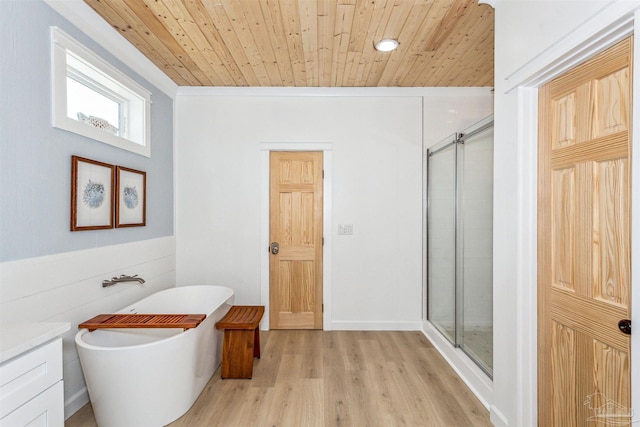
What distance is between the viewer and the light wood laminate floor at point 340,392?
2.05 metres

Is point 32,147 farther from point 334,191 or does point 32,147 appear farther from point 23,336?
point 334,191

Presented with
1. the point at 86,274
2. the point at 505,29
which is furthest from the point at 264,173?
the point at 505,29

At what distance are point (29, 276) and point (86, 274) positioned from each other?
423 mm

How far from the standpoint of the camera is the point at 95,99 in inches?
98.1

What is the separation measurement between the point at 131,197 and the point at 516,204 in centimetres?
276

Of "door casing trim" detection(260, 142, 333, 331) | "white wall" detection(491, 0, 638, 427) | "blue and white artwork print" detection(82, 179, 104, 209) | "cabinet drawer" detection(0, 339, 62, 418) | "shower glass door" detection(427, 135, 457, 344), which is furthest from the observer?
"door casing trim" detection(260, 142, 333, 331)

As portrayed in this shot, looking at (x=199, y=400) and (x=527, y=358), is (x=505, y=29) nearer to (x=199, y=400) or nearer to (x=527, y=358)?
(x=527, y=358)

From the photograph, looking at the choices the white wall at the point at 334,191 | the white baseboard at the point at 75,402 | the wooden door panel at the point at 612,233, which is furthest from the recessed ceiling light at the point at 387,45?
the white baseboard at the point at 75,402

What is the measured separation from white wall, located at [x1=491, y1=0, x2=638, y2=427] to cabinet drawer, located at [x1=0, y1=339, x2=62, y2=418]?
2.15 meters

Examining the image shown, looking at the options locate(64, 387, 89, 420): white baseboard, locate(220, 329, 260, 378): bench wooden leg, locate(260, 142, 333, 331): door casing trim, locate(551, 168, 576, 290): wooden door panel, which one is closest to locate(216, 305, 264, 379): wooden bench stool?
locate(220, 329, 260, 378): bench wooden leg

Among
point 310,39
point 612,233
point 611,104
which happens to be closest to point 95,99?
point 310,39

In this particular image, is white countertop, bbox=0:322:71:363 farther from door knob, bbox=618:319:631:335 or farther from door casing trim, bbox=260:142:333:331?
door casing trim, bbox=260:142:333:331

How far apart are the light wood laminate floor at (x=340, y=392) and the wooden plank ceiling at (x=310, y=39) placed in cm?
257

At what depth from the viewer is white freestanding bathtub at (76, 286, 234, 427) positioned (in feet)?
5.81
